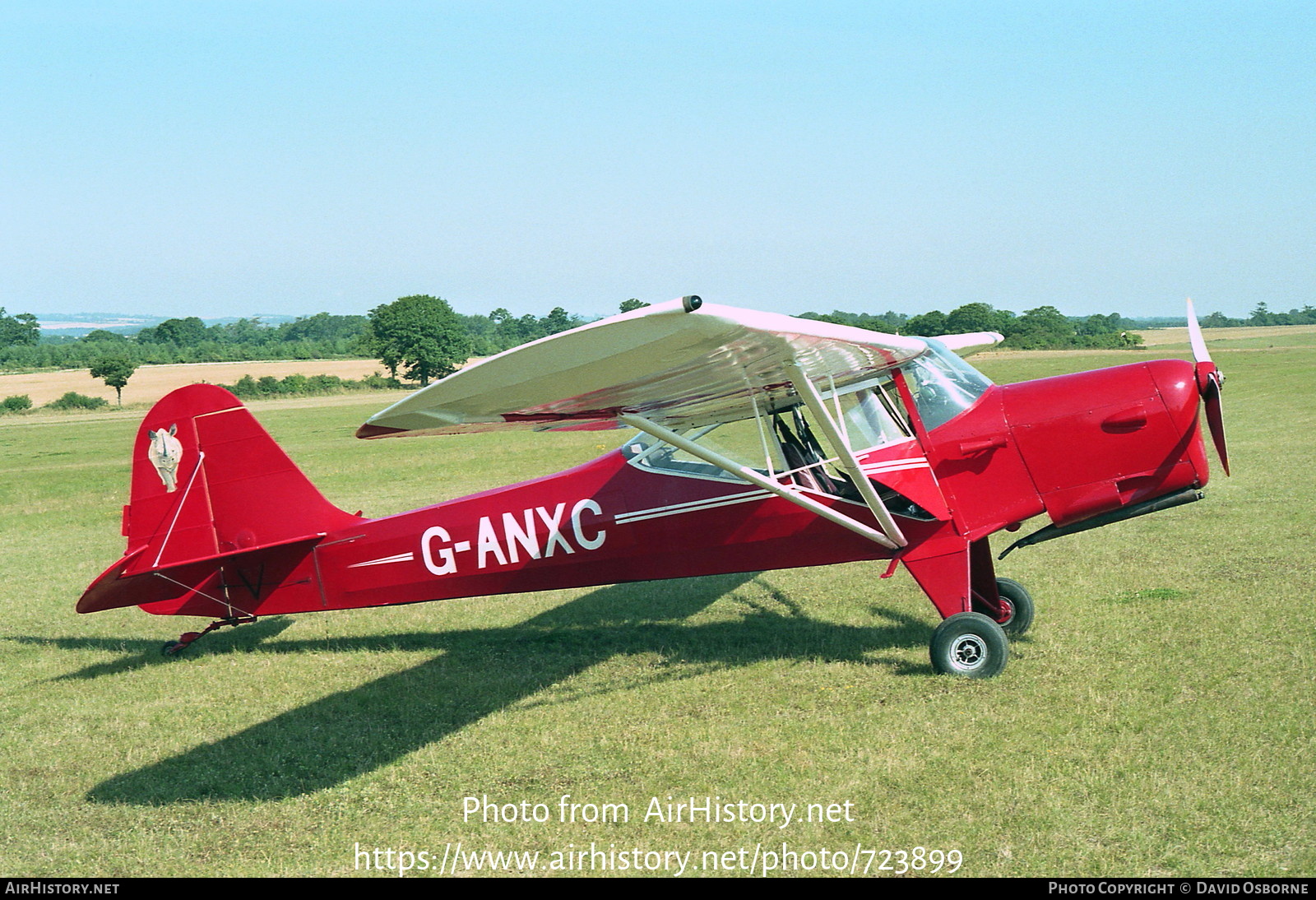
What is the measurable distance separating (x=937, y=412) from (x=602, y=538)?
100 inches

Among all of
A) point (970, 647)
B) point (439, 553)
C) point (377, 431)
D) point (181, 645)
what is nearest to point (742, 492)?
point (970, 647)

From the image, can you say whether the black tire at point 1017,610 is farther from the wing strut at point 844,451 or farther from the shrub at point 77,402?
the shrub at point 77,402

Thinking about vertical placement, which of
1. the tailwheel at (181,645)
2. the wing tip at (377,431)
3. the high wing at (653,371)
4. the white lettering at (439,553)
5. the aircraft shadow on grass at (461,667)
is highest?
the high wing at (653,371)

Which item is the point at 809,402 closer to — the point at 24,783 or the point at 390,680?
the point at 390,680

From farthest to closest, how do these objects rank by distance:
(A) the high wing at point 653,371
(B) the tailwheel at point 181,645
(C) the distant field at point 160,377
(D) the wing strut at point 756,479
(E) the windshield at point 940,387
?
(C) the distant field at point 160,377
(B) the tailwheel at point 181,645
(E) the windshield at point 940,387
(D) the wing strut at point 756,479
(A) the high wing at point 653,371

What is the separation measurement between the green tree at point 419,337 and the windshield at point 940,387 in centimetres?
6372

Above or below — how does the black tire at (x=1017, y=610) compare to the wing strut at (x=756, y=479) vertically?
below

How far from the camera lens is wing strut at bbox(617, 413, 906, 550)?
5.82 m

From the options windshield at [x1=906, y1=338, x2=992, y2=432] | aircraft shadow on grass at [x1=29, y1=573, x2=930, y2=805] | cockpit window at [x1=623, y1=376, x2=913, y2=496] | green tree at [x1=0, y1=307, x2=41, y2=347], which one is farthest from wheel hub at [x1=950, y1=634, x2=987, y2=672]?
green tree at [x1=0, y1=307, x2=41, y2=347]

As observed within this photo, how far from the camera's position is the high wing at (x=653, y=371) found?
3.97 meters

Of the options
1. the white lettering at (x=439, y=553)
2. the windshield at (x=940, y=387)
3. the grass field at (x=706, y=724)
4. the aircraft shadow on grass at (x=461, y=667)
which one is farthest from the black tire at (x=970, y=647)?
the white lettering at (x=439, y=553)

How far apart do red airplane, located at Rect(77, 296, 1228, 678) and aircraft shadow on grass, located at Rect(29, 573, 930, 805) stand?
0.67 meters

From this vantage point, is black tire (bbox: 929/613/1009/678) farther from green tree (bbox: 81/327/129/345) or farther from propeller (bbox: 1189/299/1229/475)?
green tree (bbox: 81/327/129/345)

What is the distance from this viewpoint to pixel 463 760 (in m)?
5.72
